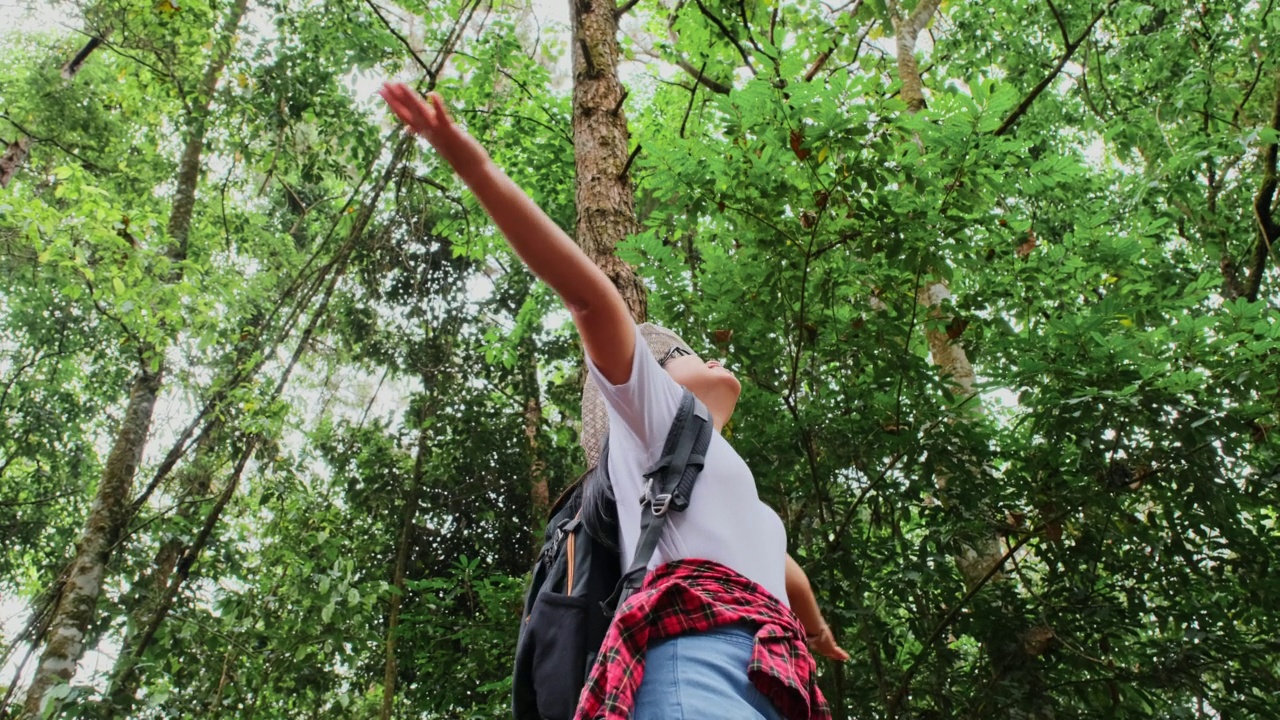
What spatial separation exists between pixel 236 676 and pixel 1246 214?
7804 mm

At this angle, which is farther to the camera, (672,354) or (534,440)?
(534,440)

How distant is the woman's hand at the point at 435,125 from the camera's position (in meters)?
1.36

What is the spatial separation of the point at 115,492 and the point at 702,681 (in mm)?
5762

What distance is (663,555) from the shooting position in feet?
4.75

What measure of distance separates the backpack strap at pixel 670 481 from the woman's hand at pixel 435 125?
24.1 inches

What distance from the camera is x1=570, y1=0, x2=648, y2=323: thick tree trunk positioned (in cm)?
306

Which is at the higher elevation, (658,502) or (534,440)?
(534,440)

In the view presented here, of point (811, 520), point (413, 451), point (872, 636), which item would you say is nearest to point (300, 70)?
point (413, 451)

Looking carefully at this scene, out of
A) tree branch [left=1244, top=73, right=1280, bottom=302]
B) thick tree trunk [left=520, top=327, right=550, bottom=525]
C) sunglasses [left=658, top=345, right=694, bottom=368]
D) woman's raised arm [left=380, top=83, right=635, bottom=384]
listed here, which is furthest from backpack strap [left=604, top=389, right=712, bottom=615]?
thick tree trunk [left=520, top=327, right=550, bottom=525]

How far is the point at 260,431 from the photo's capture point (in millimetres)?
5500

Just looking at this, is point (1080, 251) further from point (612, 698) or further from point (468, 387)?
point (468, 387)

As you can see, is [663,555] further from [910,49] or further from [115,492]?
[910,49]

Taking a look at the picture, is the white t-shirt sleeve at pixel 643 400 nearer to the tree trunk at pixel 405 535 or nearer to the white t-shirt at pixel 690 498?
the white t-shirt at pixel 690 498

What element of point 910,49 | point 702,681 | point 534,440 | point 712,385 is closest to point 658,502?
point 702,681
